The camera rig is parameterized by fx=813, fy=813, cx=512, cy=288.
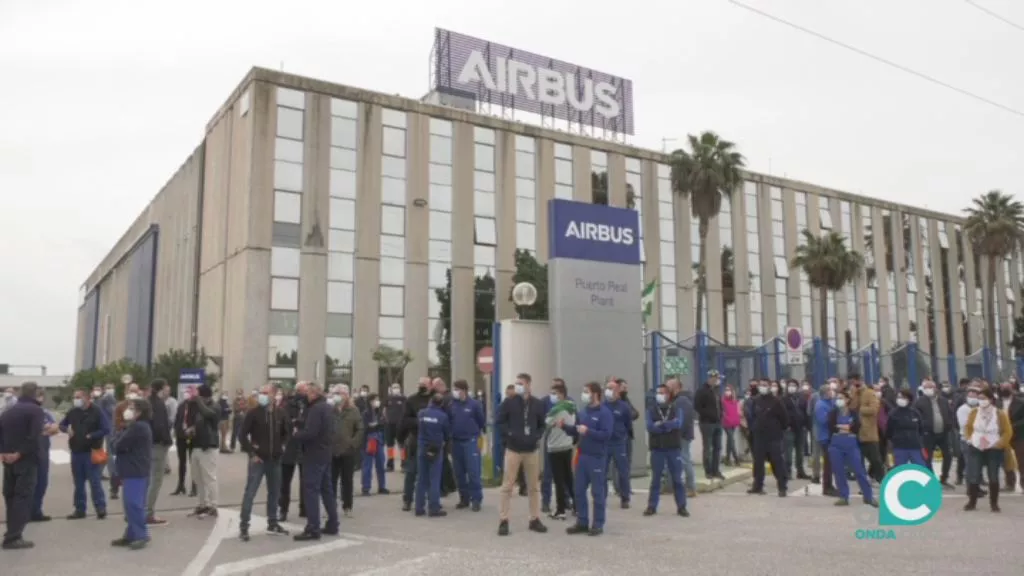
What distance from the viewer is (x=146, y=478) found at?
30.6ft

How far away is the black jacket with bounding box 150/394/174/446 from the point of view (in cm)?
1145

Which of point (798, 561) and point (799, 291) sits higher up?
point (799, 291)

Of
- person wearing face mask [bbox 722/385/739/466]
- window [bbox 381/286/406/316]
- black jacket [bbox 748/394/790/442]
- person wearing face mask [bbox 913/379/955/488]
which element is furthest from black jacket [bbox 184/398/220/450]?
window [bbox 381/286/406/316]

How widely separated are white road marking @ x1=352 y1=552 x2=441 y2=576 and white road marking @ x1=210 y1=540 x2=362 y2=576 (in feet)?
3.61

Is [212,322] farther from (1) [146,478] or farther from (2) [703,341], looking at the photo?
(1) [146,478]

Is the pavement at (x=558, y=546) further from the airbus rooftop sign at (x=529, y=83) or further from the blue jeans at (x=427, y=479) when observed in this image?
the airbus rooftop sign at (x=529, y=83)

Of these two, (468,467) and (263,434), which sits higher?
(263,434)

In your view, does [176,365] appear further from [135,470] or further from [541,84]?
[135,470]

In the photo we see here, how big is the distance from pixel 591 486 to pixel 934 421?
7832 millimetres

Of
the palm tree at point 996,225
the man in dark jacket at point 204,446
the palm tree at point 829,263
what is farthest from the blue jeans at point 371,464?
the palm tree at point 996,225

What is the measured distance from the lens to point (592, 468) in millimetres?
9906

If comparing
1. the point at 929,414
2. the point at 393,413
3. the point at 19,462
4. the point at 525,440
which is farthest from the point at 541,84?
the point at 19,462

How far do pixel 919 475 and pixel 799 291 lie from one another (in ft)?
146

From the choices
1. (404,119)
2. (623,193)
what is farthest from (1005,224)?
(404,119)
